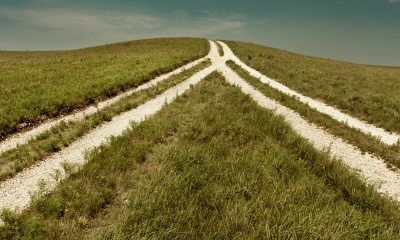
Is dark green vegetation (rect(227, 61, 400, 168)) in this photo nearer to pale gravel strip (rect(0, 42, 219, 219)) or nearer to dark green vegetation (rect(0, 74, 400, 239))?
dark green vegetation (rect(0, 74, 400, 239))

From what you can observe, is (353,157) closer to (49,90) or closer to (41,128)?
(41,128)

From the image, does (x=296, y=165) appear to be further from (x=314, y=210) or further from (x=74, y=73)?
(x=74, y=73)

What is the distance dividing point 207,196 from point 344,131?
29.0ft

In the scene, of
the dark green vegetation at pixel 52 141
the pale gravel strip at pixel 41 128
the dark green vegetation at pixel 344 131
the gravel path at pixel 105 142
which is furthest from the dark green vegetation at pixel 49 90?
the dark green vegetation at pixel 344 131

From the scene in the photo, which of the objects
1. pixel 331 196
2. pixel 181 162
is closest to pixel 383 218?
pixel 331 196

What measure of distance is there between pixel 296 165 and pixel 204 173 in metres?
2.81

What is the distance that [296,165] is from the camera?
376 inches

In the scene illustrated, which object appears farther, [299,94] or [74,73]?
[74,73]

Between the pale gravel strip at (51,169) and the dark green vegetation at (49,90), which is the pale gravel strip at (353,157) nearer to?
the pale gravel strip at (51,169)

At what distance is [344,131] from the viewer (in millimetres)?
14062

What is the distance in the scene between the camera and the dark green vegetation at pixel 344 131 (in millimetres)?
11734

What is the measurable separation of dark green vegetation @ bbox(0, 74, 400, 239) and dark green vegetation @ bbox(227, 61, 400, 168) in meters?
2.59

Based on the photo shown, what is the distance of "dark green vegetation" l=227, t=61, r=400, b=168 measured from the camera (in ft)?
38.5

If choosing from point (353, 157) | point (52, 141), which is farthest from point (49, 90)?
point (353, 157)
